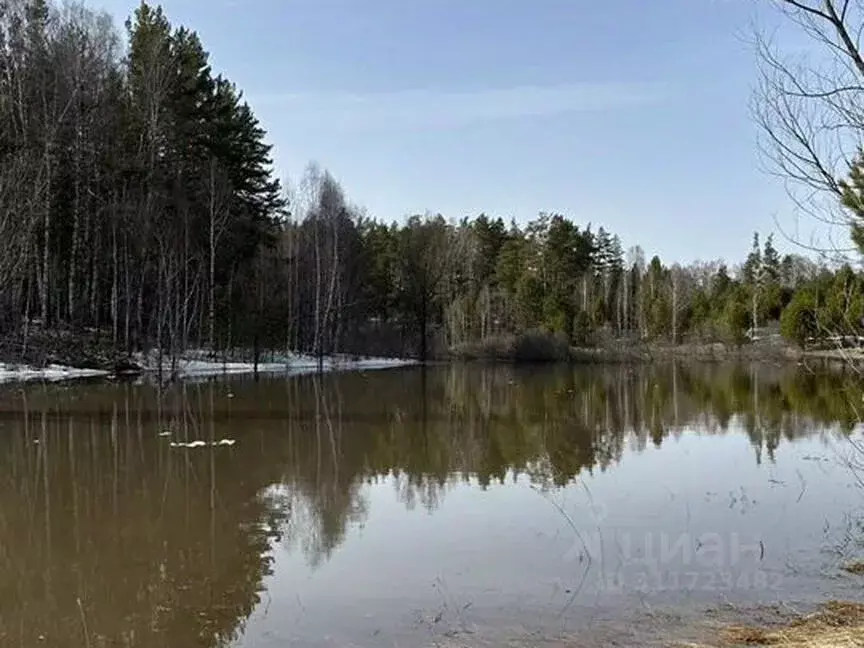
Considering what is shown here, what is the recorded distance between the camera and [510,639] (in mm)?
5625

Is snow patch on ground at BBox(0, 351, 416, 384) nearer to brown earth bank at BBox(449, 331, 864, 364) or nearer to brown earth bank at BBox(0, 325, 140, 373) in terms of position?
brown earth bank at BBox(0, 325, 140, 373)

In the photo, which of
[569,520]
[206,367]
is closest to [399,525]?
[569,520]

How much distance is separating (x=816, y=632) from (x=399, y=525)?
4.78 m

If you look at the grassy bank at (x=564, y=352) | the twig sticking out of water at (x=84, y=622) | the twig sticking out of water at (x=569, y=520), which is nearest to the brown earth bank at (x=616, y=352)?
the grassy bank at (x=564, y=352)

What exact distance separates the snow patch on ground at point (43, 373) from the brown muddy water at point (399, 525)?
7.43 m

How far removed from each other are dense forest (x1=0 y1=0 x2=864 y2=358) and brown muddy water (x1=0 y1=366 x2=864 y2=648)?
348 cm

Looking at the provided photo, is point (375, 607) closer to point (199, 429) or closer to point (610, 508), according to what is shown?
point (610, 508)

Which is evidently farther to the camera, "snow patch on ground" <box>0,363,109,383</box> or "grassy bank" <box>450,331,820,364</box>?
"grassy bank" <box>450,331,820,364</box>

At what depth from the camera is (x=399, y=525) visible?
9148mm

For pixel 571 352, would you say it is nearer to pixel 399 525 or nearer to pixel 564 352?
pixel 564 352

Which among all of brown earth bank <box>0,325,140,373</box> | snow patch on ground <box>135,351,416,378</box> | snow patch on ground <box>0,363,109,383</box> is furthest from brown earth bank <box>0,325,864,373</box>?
snow patch on ground <box>0,363,109,383</box>

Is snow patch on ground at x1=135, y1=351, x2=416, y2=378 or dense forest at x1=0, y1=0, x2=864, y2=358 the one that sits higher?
dense forest at x1=0, y1=0, x2=864, y2=358

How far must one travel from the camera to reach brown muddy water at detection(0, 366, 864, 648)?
6.20m

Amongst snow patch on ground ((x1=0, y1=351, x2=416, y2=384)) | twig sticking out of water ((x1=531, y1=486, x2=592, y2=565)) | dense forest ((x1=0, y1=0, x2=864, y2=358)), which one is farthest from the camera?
dense forest ((x1=0, y1=0, x2=864, y2=358))
